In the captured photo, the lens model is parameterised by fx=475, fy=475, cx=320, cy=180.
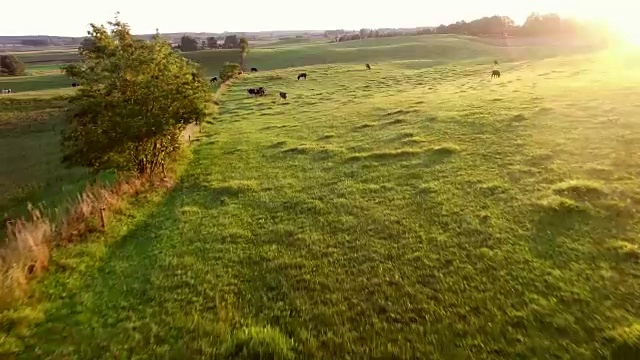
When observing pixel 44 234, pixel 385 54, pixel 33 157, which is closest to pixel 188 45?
pixel 385 54

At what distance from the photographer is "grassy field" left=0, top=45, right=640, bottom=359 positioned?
8656 millimetres

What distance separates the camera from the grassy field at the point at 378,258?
8.66 metres

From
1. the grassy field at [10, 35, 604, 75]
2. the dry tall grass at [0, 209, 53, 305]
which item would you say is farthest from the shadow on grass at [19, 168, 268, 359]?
the grassy field at [10, 35, 604, 75]

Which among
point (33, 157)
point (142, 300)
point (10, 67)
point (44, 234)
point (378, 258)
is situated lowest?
point (33, 157)

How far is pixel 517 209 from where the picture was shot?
1343 centimetres

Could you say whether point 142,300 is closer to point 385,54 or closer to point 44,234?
point 44,234

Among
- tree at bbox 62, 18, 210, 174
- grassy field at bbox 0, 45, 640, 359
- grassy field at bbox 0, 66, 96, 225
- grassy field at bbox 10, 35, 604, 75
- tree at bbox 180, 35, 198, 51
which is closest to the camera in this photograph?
grassy field at bbox 0, 45, 640, 359

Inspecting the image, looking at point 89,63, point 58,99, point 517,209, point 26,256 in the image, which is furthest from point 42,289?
point 58,99

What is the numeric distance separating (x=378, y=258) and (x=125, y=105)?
491 inches

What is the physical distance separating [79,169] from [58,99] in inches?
1561

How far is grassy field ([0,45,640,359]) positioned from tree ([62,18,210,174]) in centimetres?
230

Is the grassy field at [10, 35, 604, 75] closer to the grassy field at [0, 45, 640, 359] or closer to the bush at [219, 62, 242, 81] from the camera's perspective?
the bush at [219, 62, 242, 81]

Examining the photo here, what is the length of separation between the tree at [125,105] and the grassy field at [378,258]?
2.30 meters

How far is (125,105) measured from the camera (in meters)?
18.7
